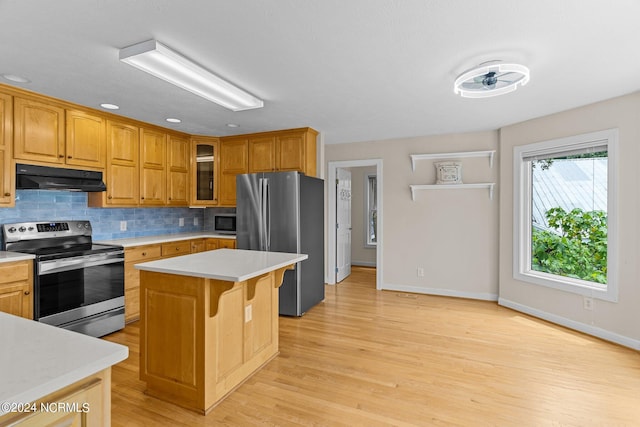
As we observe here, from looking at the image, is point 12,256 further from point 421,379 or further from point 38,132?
point 421,379

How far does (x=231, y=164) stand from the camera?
4.67 m

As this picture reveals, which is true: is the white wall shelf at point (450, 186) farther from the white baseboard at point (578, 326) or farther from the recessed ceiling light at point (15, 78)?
the recessed ceiling light at point (15, 78)

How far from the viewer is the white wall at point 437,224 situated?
4.48 m


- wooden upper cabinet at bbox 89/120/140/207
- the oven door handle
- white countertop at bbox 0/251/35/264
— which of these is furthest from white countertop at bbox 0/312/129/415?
wooden upper cabinet at bbox 89/120/140/207

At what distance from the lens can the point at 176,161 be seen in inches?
174

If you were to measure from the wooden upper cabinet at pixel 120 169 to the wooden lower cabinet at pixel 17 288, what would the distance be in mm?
1063

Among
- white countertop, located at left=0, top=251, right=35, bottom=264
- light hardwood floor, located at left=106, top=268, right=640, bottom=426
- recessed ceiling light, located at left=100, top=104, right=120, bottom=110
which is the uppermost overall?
recessed ceiling light, located at left=100, top=104, right=120, bottom=110

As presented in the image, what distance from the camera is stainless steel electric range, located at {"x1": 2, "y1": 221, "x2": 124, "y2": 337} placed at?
281cm

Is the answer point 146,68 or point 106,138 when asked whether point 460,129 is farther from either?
point 106,138

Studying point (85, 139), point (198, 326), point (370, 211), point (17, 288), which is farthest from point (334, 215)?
point (17, 288)

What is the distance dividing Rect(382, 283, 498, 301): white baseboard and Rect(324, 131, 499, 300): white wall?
0.01 metres

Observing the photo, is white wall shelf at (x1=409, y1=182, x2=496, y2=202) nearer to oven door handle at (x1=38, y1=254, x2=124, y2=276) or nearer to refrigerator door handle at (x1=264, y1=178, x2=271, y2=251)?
refrigerator door handle at (x1=264, y1=178, x2=271, y2=251)

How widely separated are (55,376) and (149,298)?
1520 millimetres

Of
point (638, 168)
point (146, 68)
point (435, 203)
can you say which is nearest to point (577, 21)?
point (638, 168)
